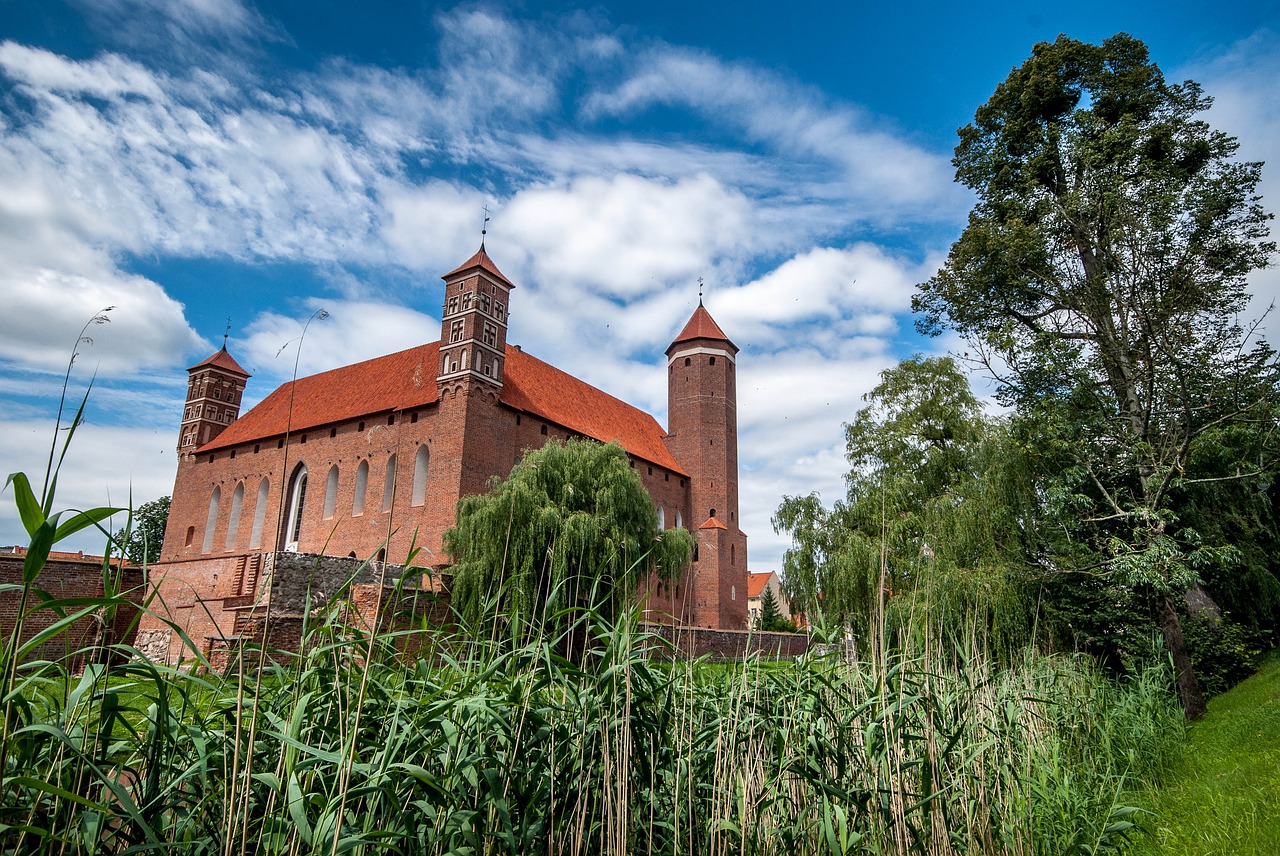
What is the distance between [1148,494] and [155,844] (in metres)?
11.7

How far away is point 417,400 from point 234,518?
9214 mm

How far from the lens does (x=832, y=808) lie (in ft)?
12.4

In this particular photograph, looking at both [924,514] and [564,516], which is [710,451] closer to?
[564,516]

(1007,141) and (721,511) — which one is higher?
(1007,141)

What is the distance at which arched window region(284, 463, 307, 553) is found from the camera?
27000 mm

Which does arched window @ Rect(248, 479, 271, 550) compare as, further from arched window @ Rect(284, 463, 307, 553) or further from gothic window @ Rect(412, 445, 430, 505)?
gothic window @ Rect(412, 445, 430, 505)

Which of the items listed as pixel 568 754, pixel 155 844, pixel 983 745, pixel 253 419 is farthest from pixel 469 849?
pixel 253 419

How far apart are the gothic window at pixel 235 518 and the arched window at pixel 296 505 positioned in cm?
229

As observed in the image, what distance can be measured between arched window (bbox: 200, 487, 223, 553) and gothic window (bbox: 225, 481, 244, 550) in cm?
91

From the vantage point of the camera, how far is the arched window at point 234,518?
93.2 feet

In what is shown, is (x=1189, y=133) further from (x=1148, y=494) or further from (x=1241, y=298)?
(x=1148, y=494)

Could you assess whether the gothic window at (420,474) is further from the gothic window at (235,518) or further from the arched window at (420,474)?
the gothic window at (235,518)

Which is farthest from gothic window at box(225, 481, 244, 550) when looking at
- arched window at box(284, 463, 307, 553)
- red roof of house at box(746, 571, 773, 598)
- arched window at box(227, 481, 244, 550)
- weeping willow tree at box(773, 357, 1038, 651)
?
red roof of house at box(746, 571, 773, 598)

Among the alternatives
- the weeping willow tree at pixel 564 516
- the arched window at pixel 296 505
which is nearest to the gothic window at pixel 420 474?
the weeping willow tree at pixel 564 516
